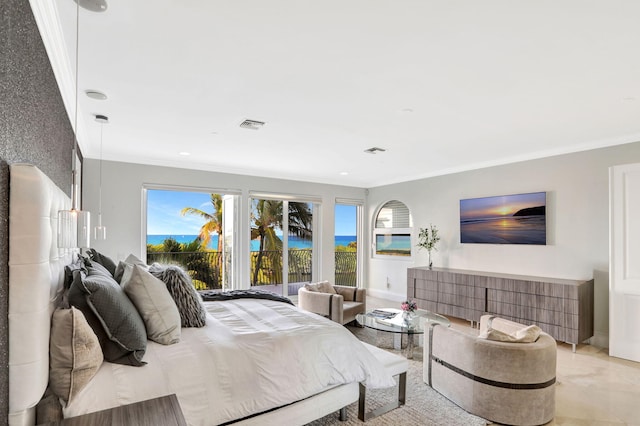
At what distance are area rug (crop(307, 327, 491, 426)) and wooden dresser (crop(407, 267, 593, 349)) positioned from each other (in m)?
2.15

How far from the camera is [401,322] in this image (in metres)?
4.02

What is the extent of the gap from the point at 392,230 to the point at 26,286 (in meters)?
6.47

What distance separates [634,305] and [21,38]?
5.35 meters

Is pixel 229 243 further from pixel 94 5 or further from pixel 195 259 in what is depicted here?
pixel 94 5

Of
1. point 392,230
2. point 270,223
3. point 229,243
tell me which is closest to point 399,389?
point 229,243

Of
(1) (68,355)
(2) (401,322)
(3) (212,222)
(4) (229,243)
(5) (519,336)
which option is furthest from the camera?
(3) (212,222)

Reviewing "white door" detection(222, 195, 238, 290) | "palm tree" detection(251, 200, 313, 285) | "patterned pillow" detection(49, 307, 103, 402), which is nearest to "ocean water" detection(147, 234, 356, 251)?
"palm tree" detection(251, 200, 313, 285)

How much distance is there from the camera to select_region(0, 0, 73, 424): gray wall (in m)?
1.22

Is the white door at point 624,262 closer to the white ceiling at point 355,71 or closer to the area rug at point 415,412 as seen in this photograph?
the white ceiling at point 355,71

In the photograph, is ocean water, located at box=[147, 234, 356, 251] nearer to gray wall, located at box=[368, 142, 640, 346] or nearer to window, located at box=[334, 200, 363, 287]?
window, located at box=[334, 200, 363, 287]

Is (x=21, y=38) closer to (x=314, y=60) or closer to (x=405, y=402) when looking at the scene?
(x=314, y=60)

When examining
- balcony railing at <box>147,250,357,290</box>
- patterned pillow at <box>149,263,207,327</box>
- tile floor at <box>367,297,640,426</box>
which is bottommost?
tile floor at <box>367,297,640,426</box>

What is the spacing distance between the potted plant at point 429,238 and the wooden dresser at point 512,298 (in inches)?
17.2

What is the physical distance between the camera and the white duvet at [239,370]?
175cm
